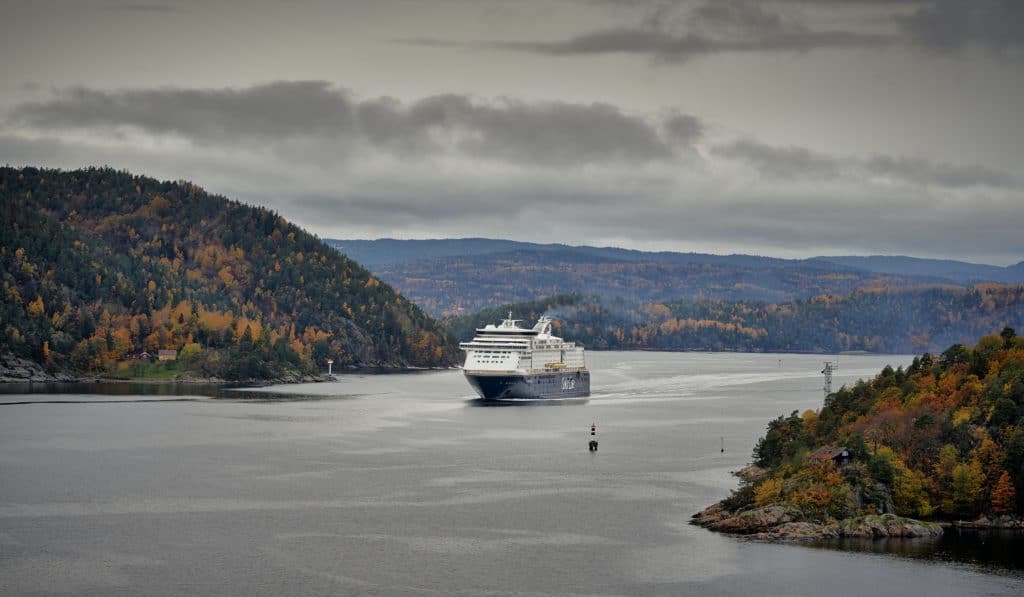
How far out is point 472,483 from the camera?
86.9m

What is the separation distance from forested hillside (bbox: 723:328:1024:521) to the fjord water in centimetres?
382

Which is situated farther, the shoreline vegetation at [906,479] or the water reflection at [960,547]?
the shoreline vegetation at [906,479]

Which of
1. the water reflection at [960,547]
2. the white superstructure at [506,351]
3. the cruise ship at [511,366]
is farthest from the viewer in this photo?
the white superstructure at [506,351]

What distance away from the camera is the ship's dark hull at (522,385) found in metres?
163

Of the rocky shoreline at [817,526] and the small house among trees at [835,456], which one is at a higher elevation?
the small house among trees at [835,456]

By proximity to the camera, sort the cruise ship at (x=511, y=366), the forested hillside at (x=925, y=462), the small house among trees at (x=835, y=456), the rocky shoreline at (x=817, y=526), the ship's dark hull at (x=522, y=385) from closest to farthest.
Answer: the rocky shoreline at (x=817, y=526), the forested hillside at (x=925, y=462), the small house among trees at (x=835, y=456), the ship's dark hull at (x=522, y=385), the cruise ship at (x=511, y=366)

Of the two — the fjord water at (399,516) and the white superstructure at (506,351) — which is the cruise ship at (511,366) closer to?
the white superstructure at (506,351)

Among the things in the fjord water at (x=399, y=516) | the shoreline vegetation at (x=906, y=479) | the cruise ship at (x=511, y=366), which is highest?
the cruise ship at (x=511, y=366)

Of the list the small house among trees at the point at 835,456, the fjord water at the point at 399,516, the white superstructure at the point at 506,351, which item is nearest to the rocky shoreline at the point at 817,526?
the fjord water at the point at 399,516

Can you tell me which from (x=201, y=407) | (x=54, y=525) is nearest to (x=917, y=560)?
(x=54, y=525)

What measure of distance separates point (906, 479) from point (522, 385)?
320 feet

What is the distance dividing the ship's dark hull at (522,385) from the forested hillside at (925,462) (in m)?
85.0

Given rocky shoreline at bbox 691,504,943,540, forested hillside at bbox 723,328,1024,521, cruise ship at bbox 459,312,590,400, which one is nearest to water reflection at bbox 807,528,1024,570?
rocky shoreline at bbox 691,504,943,540

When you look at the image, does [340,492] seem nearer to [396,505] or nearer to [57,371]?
[396,505]
